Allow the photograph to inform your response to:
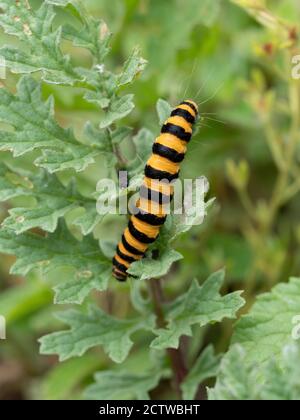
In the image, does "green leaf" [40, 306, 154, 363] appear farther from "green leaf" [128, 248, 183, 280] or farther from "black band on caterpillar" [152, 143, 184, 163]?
"black band on caterpillar" [152, 143, 184, 163]

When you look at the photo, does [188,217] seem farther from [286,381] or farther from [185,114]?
[286,381]

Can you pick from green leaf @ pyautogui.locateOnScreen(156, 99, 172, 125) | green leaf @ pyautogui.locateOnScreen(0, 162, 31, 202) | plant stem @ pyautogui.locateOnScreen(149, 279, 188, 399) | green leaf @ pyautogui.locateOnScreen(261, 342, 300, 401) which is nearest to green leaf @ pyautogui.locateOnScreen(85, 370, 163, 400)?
plant stem @ pyautogui.locateOnScreen(149, 279, 188, 399)

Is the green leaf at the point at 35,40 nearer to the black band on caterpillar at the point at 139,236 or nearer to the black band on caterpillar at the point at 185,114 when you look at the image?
the black band on caterpillar at the point at 185,114

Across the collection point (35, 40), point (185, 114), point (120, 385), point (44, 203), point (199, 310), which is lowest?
point (120, 385)

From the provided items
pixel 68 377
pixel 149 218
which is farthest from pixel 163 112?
pixel 68 377

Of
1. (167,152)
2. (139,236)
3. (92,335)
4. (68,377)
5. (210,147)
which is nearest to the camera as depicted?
(167,152)
